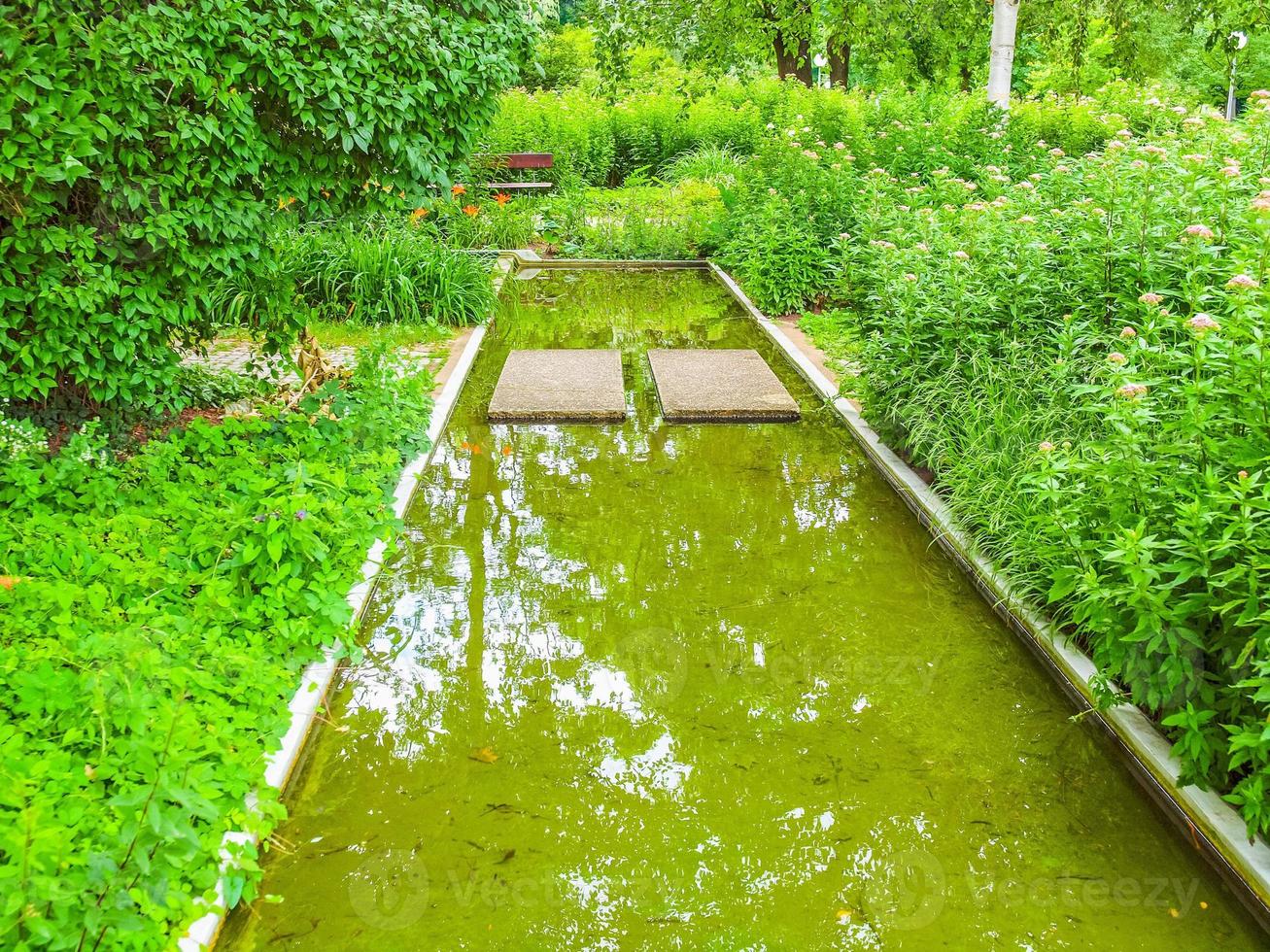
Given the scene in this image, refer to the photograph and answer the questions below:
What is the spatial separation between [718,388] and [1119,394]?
15.5 ft

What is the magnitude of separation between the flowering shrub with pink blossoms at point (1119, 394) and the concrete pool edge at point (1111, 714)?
0.09m

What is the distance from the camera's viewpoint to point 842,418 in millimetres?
7855

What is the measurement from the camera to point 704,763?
3766mm

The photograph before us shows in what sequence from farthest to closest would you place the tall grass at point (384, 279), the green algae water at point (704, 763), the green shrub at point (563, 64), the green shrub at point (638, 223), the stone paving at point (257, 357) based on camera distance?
the green shrub at point (563, 64), the green shrub at point (638, 223), the tall grass at point (384, 279), the stone paving at point (257, 357), the green algae water at point (704, 763)

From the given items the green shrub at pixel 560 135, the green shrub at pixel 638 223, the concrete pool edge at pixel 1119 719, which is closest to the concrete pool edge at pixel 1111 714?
the concrete pool edge at pixel 1119 719

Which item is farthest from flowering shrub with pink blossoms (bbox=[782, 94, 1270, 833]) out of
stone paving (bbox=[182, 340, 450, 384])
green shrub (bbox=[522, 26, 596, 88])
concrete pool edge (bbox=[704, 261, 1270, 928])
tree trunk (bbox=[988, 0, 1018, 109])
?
green shrub (bbox=[522, 26, 596, 88])

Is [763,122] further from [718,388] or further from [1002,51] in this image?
[718,388]

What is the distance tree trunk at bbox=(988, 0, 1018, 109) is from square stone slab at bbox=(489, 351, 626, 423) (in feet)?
27.9

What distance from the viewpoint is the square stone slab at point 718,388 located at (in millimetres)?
7852

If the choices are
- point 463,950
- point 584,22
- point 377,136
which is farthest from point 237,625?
point 584,22

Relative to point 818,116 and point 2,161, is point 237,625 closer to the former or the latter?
point 2,161

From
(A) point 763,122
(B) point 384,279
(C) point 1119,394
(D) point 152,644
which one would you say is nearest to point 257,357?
(B) point 384,279

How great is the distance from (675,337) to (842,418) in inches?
129

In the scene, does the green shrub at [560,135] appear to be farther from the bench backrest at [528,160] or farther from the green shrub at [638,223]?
the green shrub at [638,223]
